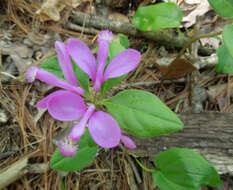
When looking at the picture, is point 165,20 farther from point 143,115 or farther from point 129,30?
point 143,115

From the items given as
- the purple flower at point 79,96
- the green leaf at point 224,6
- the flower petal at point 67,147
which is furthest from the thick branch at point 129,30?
the flower petal at point 67,147

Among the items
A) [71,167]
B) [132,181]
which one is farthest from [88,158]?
[132,181]

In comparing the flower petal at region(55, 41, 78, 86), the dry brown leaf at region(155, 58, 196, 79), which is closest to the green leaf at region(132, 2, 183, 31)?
the dry brown leaf at region(155, 58, 196, 79)

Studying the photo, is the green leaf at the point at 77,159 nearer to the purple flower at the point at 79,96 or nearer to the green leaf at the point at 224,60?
the purple flower at the point at 79,96

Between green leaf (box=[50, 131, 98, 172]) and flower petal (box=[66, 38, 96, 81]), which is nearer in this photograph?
flower petal (box=[66, 38, 96, 81])

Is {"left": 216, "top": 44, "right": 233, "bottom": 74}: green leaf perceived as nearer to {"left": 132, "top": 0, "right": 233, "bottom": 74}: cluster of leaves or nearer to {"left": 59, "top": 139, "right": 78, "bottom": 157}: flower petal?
{"left": 132, "top": 0, "right": 233, "bottom": 74}: cluster of leaves

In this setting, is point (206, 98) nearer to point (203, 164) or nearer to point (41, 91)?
point (203, 164)

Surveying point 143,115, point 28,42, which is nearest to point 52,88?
point 28,42
